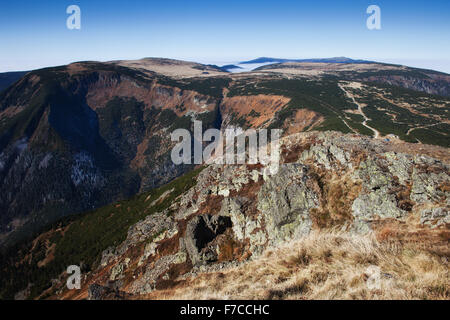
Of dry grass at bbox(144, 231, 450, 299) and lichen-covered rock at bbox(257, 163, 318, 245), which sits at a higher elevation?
dry grass at bbox(144, 231, 450, 299)

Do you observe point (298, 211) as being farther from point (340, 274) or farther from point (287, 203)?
point (340, 274)

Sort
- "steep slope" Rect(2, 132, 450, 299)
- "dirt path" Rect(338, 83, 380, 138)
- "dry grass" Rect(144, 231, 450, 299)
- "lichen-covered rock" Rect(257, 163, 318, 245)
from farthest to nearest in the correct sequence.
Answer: "dirt path" Rect(338, 83, 380, 138) → "lichen-covered rock" Rect(257, 163, 318, 245) → "steep slope" Rect(2, 132, 450, 299) → "dry grass" Rect(144, 231, 450, 299)

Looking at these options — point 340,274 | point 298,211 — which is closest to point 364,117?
point 298,211

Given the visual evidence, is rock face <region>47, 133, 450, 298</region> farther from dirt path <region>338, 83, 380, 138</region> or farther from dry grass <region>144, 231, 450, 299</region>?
dirt path <region>338, 83, 380, 138</region>

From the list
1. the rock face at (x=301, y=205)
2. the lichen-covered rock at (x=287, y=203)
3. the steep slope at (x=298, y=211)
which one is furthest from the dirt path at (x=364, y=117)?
the lichen-covered rock at (x=287, y=203)

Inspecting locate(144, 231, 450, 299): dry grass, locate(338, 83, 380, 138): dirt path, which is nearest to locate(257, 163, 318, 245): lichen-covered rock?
locate(144, 231, 450, 299): dry grass
